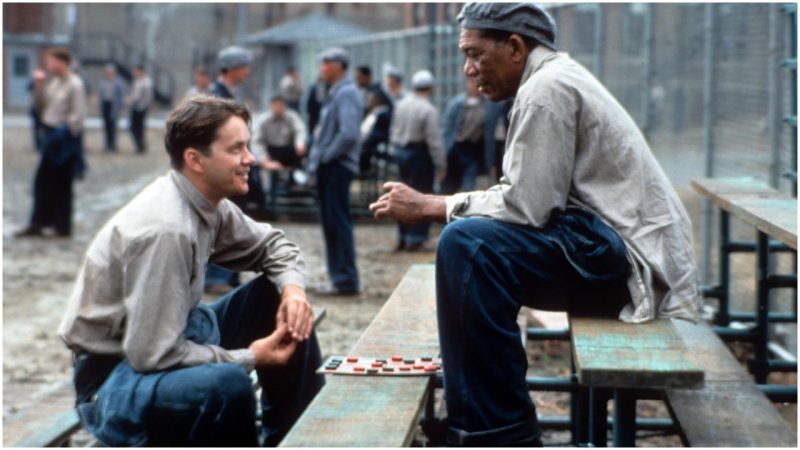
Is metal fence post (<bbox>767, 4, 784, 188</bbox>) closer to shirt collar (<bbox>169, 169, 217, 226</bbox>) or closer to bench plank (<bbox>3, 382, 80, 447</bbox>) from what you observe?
bench plank (<bbox>3, 382, 80, 447</bbox>)

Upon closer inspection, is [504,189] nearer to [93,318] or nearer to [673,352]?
[673,352]

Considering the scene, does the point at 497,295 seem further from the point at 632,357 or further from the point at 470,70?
the point at 470,70

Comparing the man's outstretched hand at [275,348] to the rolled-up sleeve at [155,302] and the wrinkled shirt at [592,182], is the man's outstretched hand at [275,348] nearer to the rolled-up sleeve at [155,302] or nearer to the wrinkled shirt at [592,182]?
the rolled-up sleeve at [155,302]

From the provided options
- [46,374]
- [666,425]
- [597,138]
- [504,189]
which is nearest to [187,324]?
[504,189]

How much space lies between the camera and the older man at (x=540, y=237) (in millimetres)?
4113

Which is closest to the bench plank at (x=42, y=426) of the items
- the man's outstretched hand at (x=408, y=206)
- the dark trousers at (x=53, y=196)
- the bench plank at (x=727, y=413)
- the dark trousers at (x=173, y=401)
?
the dark trousers at (x=173, y=401)

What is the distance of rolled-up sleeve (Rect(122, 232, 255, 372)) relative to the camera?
3898mm

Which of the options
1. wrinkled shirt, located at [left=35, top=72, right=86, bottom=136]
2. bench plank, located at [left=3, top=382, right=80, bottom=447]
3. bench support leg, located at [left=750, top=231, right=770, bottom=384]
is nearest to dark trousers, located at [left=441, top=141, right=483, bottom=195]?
wrinkled shirt, located at [left=35, top=72, right=86, bottom=136]

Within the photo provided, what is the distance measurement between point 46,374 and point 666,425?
345cm

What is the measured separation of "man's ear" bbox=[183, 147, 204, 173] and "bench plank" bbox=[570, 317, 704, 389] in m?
1.18

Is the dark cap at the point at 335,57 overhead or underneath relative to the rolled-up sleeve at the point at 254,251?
overhead

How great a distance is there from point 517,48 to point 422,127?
367 inches

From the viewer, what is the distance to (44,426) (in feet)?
17.5

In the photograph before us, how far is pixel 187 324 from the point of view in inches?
165
